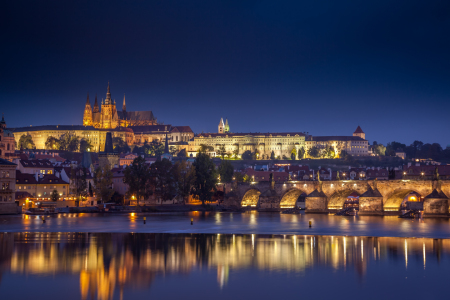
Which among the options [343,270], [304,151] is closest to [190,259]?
[343,270]

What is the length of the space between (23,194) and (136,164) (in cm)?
1367

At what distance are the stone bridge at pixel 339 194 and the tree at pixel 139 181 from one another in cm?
1173

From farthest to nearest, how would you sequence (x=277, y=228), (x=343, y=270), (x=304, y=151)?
(x=304, y=151)
(x=277, y=228)
(x=343, y=270)

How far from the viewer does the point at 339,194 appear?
215 feet

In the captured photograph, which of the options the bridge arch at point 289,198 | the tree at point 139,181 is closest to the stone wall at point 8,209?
the tree at point 139,181

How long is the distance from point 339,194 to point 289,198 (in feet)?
33.0

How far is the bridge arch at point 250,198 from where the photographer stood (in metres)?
76.4

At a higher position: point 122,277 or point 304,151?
point 304,151

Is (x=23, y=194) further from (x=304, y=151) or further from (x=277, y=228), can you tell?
(x=304, y=151)

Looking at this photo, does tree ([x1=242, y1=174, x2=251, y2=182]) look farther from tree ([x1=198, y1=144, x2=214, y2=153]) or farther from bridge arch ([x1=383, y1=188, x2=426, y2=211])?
tree ([x1=198, y1=144, x2=214, y2=153])

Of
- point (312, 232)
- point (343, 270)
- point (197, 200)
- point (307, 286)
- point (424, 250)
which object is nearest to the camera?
point (307, 286)

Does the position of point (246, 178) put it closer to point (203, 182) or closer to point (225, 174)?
point (225, 174)

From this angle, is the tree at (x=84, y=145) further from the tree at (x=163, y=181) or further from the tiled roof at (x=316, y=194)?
the tiled roof at (x=316, y=194)

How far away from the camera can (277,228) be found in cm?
4394
